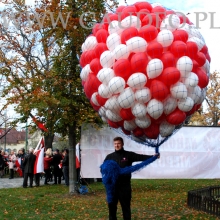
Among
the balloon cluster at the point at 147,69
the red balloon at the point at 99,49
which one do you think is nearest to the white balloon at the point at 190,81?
the balloon cluster at the point at 147,69

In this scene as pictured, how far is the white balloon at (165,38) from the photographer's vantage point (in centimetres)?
681

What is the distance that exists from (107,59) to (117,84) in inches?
22.9

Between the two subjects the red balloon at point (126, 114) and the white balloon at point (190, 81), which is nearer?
the white balloon at point (190, 81)

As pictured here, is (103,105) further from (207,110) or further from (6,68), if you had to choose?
(207,110)

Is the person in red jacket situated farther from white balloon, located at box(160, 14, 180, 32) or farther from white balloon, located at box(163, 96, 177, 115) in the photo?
white balloon, located at box(160, 14, 180, 32)

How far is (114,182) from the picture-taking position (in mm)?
6734

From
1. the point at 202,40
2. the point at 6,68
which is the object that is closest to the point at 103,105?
the point at 202,40

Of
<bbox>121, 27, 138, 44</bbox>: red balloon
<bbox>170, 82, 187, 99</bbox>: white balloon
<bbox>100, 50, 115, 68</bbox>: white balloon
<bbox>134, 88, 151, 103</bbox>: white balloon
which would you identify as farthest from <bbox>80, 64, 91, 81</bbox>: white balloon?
<bbox>170, 82, 187, 99</bbox>: white balloon

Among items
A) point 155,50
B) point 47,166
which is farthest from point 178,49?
point 47,166

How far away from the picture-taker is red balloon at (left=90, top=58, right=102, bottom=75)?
7.15 metres

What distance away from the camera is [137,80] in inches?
259

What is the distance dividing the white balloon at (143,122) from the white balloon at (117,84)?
68 cm

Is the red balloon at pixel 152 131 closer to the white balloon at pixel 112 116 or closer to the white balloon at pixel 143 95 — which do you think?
the white balloon at pixel 112 116

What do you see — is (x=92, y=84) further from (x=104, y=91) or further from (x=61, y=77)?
(x=61, y=77)
